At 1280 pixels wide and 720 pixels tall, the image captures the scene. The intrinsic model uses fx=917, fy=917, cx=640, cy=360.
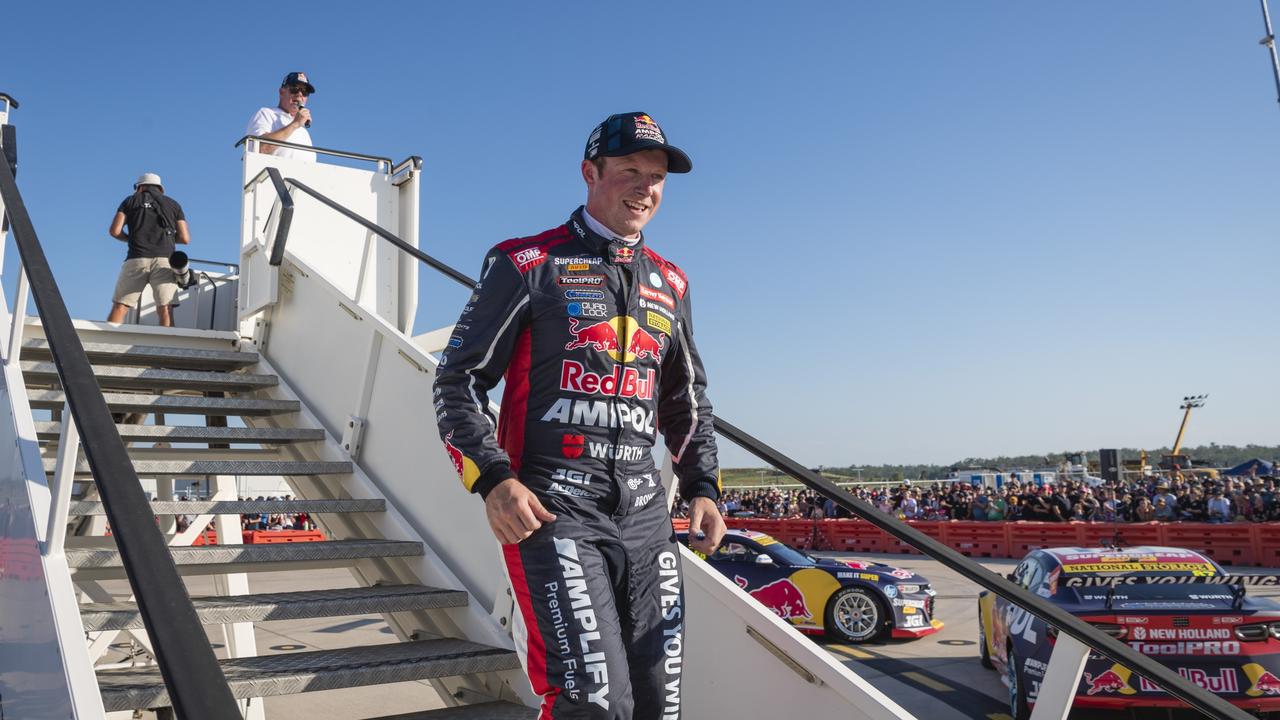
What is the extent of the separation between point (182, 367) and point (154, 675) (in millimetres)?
3702

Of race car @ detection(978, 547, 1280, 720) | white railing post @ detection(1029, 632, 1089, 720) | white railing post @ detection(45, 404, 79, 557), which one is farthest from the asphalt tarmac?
white railing post @ detection(45, 404, 79, 557)

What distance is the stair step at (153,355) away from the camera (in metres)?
6.02

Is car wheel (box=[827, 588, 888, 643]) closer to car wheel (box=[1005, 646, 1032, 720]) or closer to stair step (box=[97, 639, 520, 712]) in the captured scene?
car wheel (box=[1005, 646, 1032, 720])

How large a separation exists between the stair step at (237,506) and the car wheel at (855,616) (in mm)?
7733

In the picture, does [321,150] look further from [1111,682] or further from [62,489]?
[1111,682]

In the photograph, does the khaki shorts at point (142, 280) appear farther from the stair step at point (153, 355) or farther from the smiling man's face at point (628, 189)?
the smiling man's face at point (628, 189)

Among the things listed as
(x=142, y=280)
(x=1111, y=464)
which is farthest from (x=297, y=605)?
Answer: (x=1111, y=464)

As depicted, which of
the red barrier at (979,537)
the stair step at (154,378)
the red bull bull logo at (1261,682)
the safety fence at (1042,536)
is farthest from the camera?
the red barrier at (979,537)

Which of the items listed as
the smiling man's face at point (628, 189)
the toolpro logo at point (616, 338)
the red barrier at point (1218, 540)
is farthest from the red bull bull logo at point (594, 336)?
the red barrier at point (1218, 540)

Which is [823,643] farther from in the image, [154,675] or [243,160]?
[154,675]

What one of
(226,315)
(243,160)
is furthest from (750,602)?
(226,315)

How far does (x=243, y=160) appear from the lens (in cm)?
785

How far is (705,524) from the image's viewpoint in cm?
251

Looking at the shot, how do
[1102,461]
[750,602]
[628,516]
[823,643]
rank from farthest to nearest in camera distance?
[1102,461] < [823,643] < [750,602] < [628,516]
